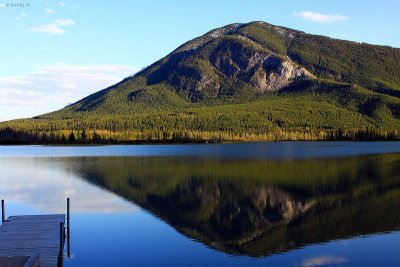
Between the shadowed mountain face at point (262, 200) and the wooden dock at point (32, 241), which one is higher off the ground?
the wooden dock at point (32, 241)

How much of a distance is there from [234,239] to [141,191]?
1969 cm

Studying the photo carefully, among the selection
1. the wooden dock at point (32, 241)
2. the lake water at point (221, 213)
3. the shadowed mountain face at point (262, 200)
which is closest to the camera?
the wooden dock at point (32, 241)

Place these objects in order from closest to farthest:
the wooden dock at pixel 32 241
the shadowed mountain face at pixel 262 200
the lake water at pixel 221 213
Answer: the wooden dock at pixel 32 241, the lake water at pixel 221 213, the shadowed mountain face at pixel 262 200

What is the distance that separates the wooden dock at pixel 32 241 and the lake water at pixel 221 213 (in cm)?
146

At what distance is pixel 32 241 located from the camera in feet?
78.1

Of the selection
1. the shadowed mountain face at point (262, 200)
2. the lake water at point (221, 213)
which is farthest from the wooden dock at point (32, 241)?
the shadowed mountain face at point (262, 200)

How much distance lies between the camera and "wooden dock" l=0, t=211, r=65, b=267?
18562 mm

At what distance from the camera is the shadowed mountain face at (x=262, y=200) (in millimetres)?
29750

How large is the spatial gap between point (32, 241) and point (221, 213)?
51.4ft

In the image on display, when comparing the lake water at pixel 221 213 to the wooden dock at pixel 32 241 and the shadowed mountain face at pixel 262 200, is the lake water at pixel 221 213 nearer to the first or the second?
the shadowed mountain face at pixel 262 200

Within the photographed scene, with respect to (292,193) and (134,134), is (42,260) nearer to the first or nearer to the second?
(292,193)

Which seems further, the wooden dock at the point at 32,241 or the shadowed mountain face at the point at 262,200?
the shadowed mountain face at the point at 262,200

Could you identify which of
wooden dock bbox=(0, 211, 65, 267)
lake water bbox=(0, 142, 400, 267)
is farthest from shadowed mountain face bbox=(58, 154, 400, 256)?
wooden dock bbox=(0, 211, 65, 267)

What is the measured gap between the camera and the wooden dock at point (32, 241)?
18.6 meters
